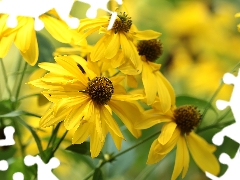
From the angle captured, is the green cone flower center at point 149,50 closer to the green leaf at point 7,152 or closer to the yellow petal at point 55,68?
the yellow petal at point 55,68

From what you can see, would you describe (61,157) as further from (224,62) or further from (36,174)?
(224,62)

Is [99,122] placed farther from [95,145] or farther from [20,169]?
[20,169]

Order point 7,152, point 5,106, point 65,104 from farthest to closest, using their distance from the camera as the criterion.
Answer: point 7,152 → point 5,106 → point 65,104

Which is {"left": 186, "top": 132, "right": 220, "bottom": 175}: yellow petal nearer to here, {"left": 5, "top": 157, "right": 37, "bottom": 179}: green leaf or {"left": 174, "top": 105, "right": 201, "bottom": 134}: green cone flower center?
{"left": 174, "top": 105, "right": 201, "bottom": 134}: green cone flower center

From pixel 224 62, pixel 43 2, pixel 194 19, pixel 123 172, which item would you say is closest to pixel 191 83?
pixel 224 62

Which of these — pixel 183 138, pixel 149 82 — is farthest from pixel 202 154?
pixel 149 82

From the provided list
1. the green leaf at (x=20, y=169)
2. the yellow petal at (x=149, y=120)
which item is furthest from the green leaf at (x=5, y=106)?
the yellow petal at (x=149, y=120)
